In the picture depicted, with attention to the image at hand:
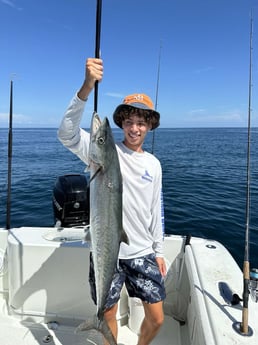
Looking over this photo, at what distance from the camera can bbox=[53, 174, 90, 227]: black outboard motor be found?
383 centimetres

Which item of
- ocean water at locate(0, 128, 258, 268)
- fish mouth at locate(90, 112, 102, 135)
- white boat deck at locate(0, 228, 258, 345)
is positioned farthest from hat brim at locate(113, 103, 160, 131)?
ocean water at locate(0, 128, 258, 268)

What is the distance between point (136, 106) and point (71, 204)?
209 cm

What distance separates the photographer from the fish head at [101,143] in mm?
1816

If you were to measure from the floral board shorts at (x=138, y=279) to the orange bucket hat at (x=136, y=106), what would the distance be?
3.75 ft

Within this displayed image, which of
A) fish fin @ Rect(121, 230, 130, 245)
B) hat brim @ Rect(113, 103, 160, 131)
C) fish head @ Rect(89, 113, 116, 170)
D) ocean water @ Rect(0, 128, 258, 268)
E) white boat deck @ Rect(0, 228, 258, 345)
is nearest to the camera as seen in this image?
fish head @ Rect(89, 113, 116, 170)

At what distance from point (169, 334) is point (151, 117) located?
91.3 inches

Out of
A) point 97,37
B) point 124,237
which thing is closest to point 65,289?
point 124,237

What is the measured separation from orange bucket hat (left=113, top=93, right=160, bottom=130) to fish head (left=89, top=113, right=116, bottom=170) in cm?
45

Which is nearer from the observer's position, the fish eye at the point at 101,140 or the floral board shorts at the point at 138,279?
the fish eye at the point at 101,140

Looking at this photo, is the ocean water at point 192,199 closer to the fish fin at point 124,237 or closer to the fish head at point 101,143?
the fish fin at point 124,237

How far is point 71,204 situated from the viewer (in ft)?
12.6

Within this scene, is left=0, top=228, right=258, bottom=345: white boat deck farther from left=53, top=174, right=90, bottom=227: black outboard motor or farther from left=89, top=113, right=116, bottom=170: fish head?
left=89, top=113, right=116, bottom=170: fish head

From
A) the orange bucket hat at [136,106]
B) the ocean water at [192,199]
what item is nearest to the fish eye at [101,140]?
the orange bucket hat at [136,106]

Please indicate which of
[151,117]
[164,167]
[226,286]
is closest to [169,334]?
[226,286]
